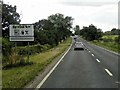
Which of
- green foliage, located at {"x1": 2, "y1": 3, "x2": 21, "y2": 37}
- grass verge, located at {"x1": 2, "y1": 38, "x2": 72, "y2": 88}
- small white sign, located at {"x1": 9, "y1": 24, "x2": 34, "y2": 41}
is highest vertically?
green foliage, located at {"x1": 2, "y1": 3, "x2": 21, "y2": 37}

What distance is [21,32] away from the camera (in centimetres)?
2344

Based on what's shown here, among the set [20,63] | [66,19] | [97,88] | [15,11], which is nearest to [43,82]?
[97,88]

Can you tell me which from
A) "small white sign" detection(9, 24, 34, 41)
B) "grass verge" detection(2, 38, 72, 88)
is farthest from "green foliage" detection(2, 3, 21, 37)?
"grass verge" detection(2, 38, 72, 88)

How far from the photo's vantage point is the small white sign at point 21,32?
23.3m

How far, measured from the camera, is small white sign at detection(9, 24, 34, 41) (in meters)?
23.3

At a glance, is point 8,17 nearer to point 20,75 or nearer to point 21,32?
point 21,32

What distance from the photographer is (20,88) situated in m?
11.6

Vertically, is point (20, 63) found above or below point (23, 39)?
below

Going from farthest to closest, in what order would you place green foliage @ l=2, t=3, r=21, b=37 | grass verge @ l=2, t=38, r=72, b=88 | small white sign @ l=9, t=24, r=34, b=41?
green foliage @ l=2, t=3, r=21, b=37 < small white sign @ l=9, t=24, r=34, b=41 < grass verge @ l=2, t=38, r=72, b=88

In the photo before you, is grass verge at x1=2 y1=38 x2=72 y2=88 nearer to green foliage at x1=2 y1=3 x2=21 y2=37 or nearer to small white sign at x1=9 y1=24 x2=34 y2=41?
small white sign at x1=9 y1=24 x2=34 y2=41

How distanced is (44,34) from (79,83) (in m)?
60.7

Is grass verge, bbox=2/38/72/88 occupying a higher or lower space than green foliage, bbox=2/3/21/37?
lower

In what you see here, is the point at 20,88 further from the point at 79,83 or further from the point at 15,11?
the point at 15,11

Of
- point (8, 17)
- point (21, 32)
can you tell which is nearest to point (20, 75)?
point (21, 32)
